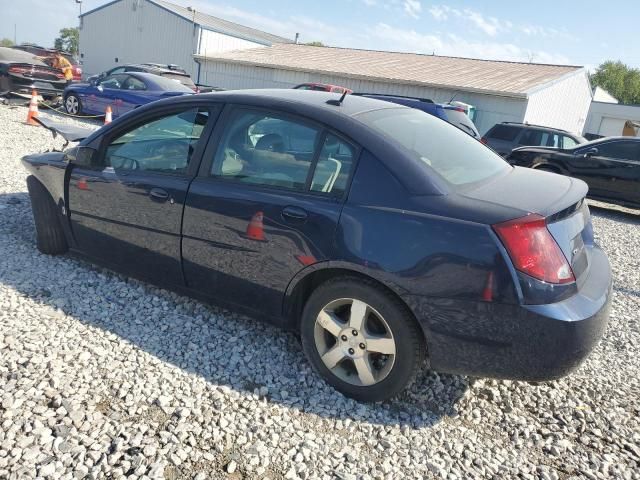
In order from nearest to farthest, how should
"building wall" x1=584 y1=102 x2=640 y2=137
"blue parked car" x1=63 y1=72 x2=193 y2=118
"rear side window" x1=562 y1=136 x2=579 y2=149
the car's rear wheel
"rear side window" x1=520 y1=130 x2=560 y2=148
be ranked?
"rear side window" x1=562 y1=136 x2=579 y2=149 < "rear side window" x1=520 y1=130 x2=560 y2=148 < "blue parked car" x1=63 y1=72 x2=193 y2=118 < the car's rear wheel < "building wall" x1=584 y1=102 x2=640 y2=137

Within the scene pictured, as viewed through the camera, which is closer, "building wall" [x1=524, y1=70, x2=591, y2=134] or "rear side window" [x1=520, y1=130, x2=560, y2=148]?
"rear side window" [x1=520, y1=130, x2=560, y2=148]

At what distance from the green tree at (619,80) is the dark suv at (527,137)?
67127mm

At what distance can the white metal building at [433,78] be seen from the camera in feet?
62.3

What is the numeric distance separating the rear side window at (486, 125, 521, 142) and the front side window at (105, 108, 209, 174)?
11193 mm

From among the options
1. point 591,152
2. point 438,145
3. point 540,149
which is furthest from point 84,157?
point 540,149

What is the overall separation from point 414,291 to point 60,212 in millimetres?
2999

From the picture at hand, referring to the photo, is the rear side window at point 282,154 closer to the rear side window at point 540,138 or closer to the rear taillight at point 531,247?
the rear taillight at point 531,247

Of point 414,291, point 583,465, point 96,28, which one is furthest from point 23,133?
point 96,28

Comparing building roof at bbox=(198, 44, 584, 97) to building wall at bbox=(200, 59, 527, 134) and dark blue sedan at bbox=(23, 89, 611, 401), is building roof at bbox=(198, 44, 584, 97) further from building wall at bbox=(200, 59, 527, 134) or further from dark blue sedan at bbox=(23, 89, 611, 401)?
dark blue sedan at bbox=(23, 89, 611, 401)

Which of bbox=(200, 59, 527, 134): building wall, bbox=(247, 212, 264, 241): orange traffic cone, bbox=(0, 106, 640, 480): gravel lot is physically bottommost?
bbox=(0, 106, 640, 480): gravel lot

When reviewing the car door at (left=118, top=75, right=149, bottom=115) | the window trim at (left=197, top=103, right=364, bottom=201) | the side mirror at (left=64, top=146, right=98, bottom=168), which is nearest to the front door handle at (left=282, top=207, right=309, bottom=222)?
the window trim at (left=197, top=103, right=364, bottom=201)

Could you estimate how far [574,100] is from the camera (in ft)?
80.2

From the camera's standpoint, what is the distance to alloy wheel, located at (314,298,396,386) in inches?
106

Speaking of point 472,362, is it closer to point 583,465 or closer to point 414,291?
point 414,291
